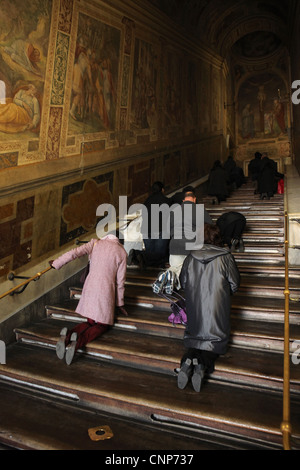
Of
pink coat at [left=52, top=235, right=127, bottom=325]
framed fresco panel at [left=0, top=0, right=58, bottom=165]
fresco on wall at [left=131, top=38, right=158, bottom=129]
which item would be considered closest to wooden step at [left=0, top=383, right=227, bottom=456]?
pink coat at [left=52, top=235, right=127, bottom=325]

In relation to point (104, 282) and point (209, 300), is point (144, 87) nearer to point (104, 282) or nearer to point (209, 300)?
point (104, 282)

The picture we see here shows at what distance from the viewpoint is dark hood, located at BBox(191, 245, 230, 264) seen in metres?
2.82

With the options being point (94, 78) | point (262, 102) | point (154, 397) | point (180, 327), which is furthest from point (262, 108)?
point (154, 397)

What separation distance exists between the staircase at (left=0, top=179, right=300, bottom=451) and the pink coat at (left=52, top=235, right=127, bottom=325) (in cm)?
30

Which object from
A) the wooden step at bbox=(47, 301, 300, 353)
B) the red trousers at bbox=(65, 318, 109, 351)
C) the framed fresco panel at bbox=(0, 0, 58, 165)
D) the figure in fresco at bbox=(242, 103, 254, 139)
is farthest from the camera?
the figure in fresco at bbox=(242, 103, 254, 139)

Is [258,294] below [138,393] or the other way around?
the other way around

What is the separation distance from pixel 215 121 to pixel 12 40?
408 inches

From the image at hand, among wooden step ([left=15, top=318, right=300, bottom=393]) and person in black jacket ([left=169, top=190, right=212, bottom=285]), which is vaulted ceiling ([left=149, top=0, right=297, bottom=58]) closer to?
person in black jacket ([left=169, top=190, right=212, bottom=285])

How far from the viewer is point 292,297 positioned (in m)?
3.82

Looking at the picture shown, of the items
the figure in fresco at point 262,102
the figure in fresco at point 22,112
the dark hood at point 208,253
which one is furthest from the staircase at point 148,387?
the figure in fresco at point 262,102

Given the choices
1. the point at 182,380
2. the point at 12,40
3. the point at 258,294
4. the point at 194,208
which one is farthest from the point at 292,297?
the point at 12,40

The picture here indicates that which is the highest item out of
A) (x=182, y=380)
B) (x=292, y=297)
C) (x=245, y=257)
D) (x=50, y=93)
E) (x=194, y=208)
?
(x=50, y=93)

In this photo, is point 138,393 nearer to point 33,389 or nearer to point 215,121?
point 33,389

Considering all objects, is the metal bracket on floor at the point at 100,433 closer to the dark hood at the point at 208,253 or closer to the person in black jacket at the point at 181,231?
the dark hood at the point at 208,253
